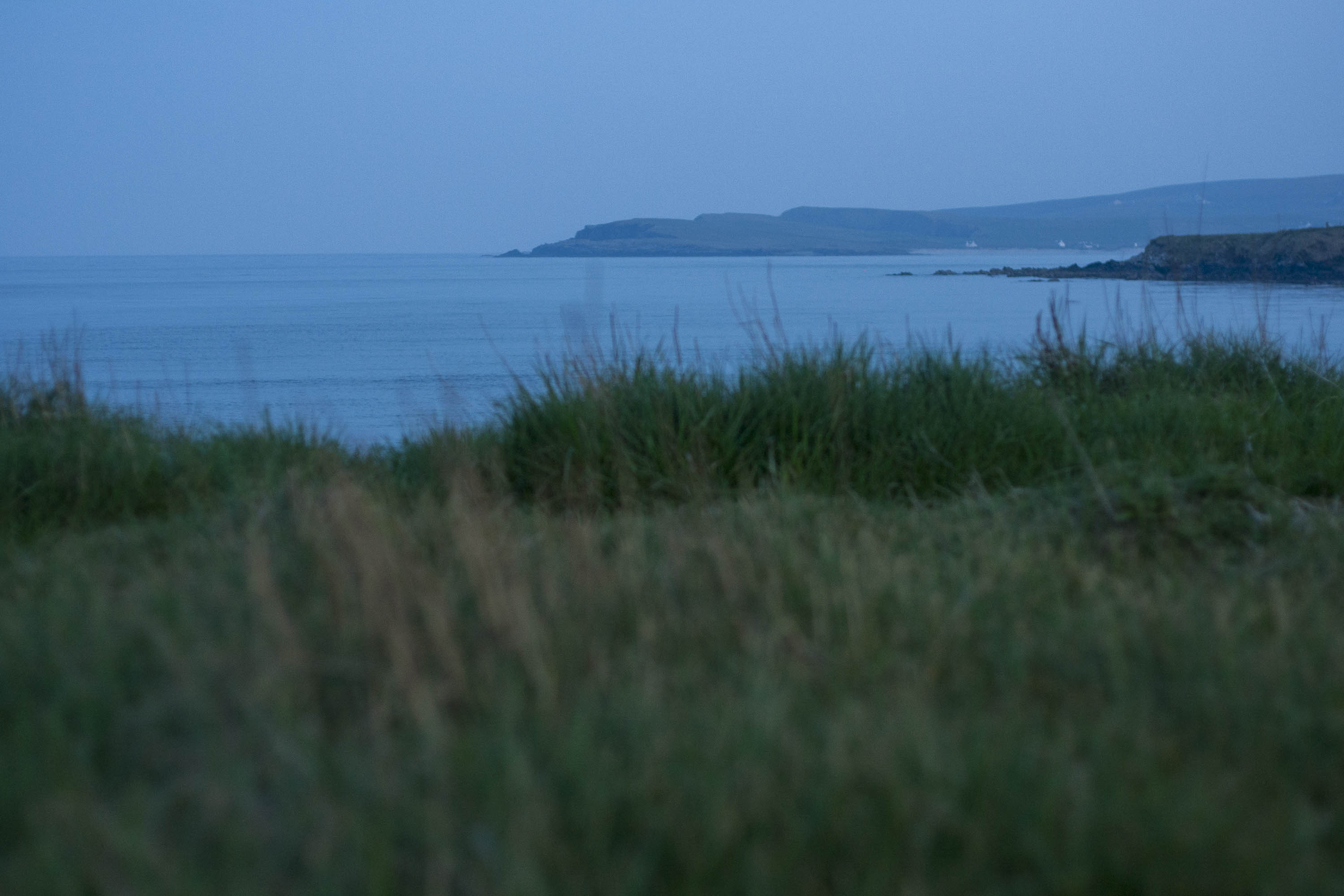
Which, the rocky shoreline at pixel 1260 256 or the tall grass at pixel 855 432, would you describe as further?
the rocky shoreline at pixel 1260 256

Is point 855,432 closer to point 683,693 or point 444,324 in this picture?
point 683,693

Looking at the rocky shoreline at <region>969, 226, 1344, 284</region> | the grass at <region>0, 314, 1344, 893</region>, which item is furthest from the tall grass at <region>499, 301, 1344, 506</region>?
the rocky shoreline at <region>969, 226, 1344, 284</region>

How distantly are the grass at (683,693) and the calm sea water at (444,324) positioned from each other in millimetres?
2731

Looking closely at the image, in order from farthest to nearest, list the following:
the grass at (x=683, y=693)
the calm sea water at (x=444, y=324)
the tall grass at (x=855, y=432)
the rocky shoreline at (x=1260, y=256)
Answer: the rocky shoreline at (x=1260, y=256) < the calm sea water at (x=444, y=324) < the tall grass at (x=855, y=432) < the grass at (x=683, y=693)

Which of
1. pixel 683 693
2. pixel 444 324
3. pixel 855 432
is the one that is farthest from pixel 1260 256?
pixel 683 693

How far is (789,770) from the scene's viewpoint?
219 cm

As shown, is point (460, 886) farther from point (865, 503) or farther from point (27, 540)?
point (27, 540)

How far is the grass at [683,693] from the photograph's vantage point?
195cm

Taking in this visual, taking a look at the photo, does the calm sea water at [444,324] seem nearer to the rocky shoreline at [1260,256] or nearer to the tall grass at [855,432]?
the tall grass at [855,432]

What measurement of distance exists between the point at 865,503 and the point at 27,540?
392 centimetres

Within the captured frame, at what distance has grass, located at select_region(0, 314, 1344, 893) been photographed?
1951mm

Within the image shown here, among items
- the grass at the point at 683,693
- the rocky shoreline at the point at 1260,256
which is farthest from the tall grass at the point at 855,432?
the rocky shoreline at the point at 1260,256

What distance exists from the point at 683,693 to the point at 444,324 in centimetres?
3121

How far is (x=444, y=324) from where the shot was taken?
107ft
